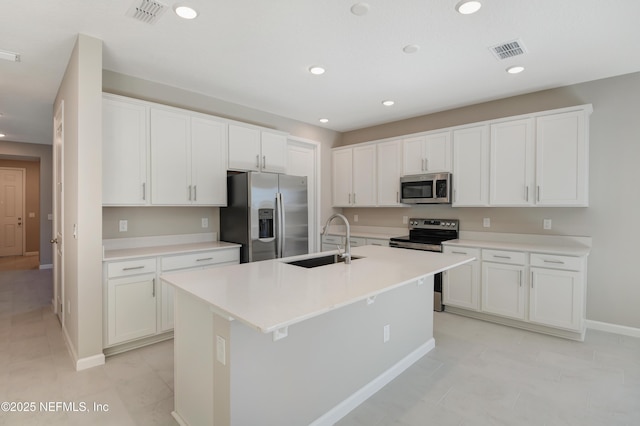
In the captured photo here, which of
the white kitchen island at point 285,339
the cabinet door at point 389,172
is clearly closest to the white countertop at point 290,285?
the white kitchen island at point 285,339

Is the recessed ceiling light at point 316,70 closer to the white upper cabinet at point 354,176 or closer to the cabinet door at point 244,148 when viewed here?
the cabinet door at point 244,148

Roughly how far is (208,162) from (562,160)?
12.8 ft

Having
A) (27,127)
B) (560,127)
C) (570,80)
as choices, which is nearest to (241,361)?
(560,127)

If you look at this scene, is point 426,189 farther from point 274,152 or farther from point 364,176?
point 274,152

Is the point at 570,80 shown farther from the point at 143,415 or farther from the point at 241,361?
the point at 143,415

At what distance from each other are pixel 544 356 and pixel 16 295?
22.5ft

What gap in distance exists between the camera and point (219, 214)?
4.10 m

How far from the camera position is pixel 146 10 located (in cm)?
222

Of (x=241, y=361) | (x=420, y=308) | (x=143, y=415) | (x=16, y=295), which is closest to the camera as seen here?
(x=241, y=361)

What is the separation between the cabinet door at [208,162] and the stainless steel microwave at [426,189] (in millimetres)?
2508

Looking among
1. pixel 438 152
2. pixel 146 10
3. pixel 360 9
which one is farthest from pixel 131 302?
pixel 438 152

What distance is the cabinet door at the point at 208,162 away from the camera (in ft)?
11.8

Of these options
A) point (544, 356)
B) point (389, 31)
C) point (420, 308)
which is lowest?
point (544, 356)

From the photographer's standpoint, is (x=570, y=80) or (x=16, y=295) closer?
(x=570, y=80)
